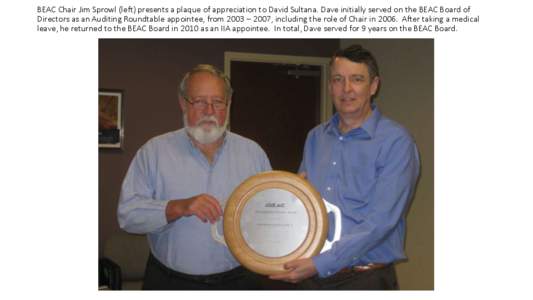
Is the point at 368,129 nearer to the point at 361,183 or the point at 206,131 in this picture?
the point at 361,183

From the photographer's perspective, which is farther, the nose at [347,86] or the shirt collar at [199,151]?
the shirt collar at [199,151]

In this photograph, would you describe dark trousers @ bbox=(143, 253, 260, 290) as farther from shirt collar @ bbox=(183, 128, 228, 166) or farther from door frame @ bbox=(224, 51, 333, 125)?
door frame @ bbox=(224, 51, 333, 125)

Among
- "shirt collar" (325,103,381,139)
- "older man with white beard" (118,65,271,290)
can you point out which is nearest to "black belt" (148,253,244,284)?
"older man with white beard" (118,65,271,290)

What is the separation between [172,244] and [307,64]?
76.6 inches

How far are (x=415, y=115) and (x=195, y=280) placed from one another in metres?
1.40

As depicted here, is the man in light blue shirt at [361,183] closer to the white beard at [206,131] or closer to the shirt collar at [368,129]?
the shirt collar at [368,129]

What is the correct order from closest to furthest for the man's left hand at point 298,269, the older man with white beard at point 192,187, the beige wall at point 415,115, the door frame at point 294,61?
the man's left hand at point 298,269 → the older man with white beard at point 192,187 → the beige wall at point 415,115 → the door frame at point 294,61

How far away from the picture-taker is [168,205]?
1334 millimetres

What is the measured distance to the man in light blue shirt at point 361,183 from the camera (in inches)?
49.2

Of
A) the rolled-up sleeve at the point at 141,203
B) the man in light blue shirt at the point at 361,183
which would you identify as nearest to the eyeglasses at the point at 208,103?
the rolled-up sleeve at the point at 141,203

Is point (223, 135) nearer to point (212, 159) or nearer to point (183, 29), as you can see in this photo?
point (212, 159)

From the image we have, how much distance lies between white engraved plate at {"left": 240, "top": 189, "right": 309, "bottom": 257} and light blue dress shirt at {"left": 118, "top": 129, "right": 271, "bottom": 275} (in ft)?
0.41

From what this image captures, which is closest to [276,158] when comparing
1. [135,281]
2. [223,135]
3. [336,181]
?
[223,135]

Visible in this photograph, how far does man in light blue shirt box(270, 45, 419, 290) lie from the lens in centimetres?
125
